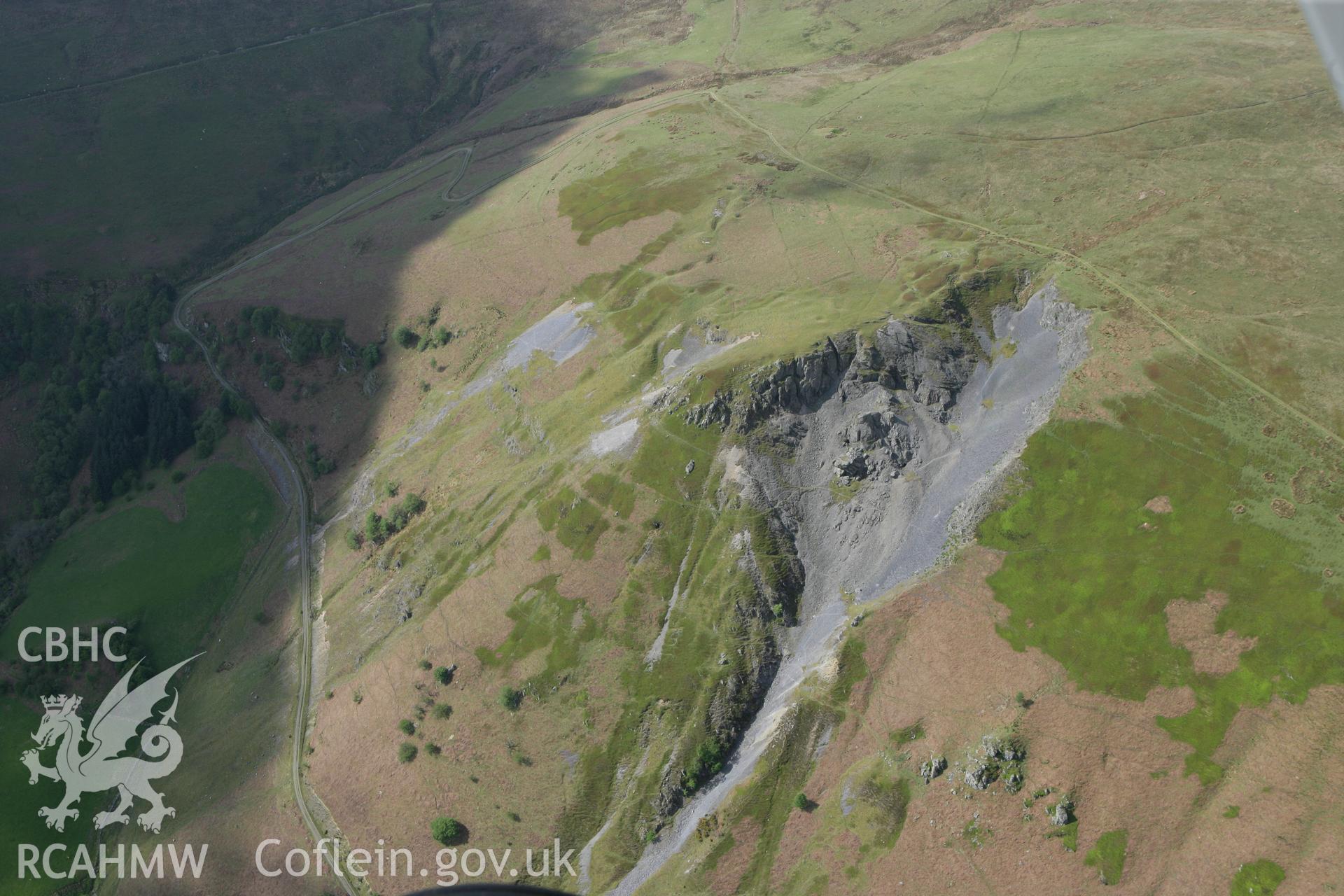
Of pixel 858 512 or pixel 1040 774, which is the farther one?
pixel 858 512

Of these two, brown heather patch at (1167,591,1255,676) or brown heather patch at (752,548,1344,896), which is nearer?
brown heather patch at (752,548,1344,896)

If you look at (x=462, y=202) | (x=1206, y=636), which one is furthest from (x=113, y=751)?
(x=1206, y=636)

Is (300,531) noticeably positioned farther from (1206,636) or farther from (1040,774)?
(1206,636)

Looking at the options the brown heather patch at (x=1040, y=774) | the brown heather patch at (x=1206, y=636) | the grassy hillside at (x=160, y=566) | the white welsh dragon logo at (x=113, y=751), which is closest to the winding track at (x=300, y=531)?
the grassy hillside at (x=160, y=566)

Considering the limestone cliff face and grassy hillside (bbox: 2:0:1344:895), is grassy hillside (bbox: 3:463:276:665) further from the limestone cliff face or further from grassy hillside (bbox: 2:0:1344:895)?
the limestone cliff face

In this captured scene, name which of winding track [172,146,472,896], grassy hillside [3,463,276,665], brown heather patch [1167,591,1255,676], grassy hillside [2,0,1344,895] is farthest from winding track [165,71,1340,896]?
brown heather patch [1167,591,1255,676]

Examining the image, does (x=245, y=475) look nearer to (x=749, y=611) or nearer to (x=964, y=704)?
(x=749, y=611)

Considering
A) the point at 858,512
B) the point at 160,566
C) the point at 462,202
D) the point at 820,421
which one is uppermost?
the point at 462,202

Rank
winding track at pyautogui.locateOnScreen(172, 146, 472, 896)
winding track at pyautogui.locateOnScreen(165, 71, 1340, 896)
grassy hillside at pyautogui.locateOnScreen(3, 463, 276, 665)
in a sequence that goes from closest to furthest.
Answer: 1. winding track at pyautogui.locateOnScreen(165, 71, 1340, 896)
2. winding track at pyautogui.locateOnScreen(172, 146, 472, 896)
3. grassy hillside at pyautogui.locateOnScreen(3, 463, 276, 665)
